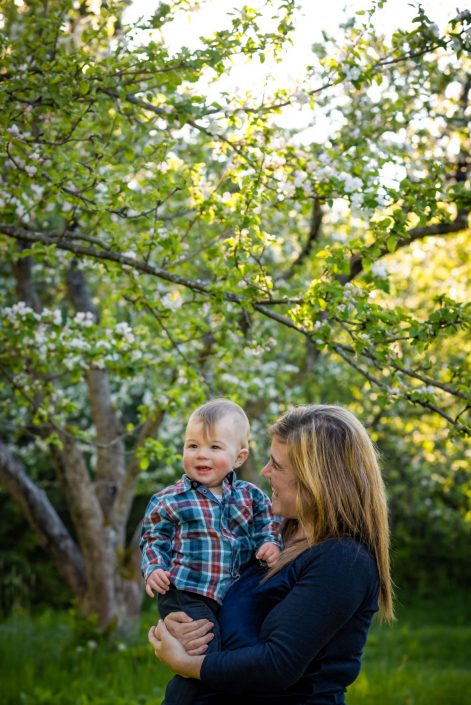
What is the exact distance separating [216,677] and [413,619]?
32.6 feet

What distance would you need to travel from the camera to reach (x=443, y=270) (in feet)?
36.2

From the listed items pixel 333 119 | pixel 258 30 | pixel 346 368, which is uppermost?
pixel 333 119

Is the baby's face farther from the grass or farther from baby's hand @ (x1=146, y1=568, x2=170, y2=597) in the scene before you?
the grass

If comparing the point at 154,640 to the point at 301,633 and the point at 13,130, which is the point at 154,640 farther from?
the point at 13,130

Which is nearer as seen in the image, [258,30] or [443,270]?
[258,30]

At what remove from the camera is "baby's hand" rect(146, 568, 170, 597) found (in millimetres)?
2465

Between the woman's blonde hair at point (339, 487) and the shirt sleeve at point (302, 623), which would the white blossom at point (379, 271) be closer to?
the woman's blonde hair at point (339, 487)

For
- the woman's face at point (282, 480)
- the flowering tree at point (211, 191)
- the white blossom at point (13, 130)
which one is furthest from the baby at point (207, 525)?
the white blossom at point (13, 130)

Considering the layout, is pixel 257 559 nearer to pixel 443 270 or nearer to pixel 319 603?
pixel 319 603

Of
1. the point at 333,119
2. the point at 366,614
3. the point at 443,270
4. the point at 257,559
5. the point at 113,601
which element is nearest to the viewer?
the point at 366,614

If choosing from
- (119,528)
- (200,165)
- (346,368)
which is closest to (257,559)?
(200,165)

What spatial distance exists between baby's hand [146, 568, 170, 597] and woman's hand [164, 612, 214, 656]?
0.26 ft

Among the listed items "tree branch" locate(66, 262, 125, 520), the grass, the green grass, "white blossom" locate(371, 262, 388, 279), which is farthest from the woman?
"tree branch" locate(66, 262, 125, 520)

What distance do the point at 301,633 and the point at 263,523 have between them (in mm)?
620
